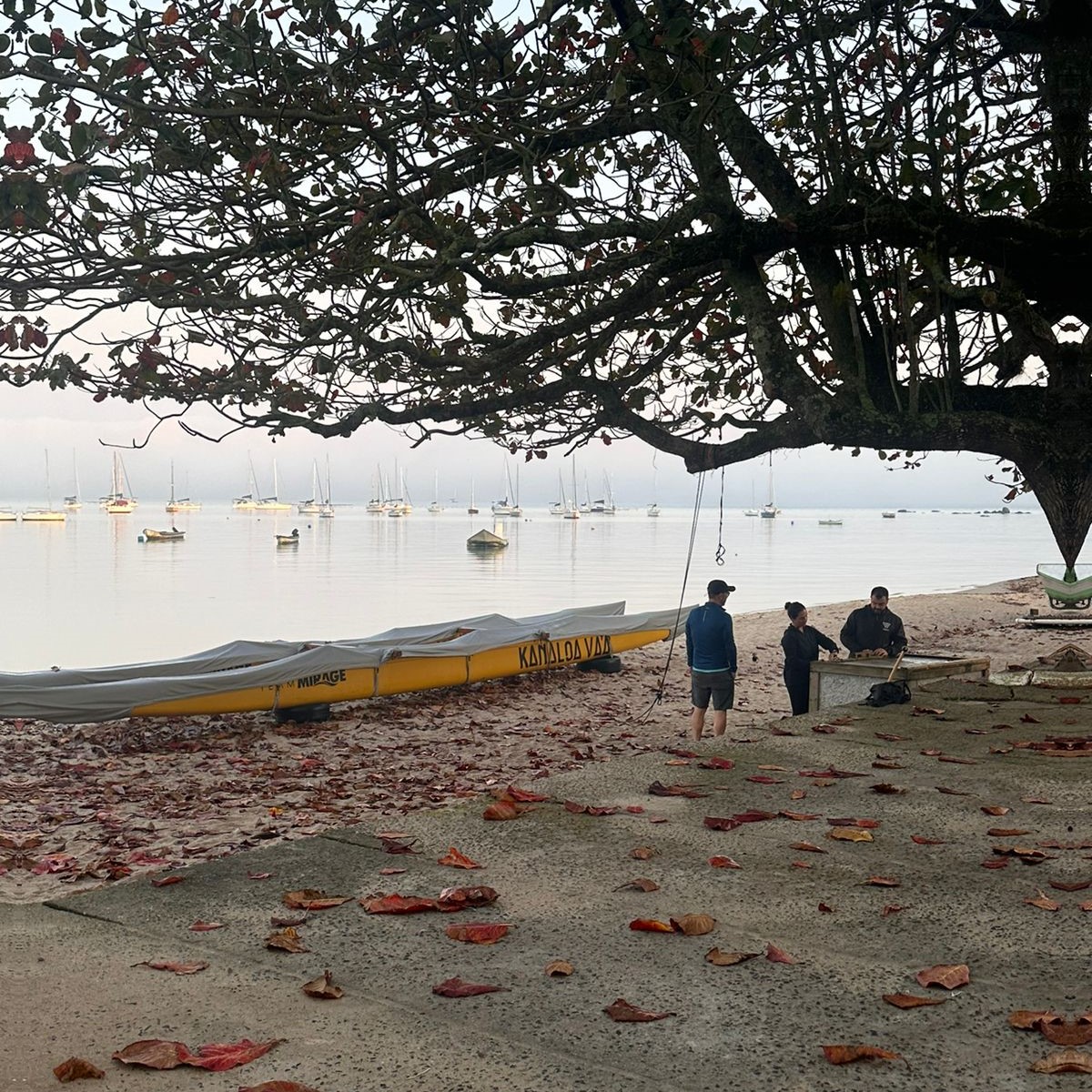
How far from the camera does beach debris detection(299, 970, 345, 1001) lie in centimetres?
387

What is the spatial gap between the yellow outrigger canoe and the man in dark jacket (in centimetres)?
771

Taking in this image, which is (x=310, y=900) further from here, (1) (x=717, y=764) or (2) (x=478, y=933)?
(1) (x=717, y=764)

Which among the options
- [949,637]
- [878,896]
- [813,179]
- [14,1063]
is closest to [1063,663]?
[813,179]

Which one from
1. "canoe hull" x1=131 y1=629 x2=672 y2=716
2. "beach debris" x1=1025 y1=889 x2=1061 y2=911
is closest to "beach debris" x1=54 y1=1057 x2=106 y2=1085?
→ "beach debris" x1=1025 y1=889 x2=1061 y2=911

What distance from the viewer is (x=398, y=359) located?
31.1 feet

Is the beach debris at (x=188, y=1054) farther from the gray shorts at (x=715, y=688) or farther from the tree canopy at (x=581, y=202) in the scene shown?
the gray shorts at (x=715, y=688)

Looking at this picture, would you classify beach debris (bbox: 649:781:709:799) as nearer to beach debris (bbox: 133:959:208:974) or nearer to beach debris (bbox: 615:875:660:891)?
beach debris (bbox: 615:875:660:891)

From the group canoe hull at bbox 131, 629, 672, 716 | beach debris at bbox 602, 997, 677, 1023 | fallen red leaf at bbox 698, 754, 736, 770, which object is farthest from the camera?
canoe hull at bbox 131, 629, 672, 716

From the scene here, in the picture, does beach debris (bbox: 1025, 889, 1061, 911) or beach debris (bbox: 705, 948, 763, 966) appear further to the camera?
beach debris (bbox: 1025, 889, 1061, 911)

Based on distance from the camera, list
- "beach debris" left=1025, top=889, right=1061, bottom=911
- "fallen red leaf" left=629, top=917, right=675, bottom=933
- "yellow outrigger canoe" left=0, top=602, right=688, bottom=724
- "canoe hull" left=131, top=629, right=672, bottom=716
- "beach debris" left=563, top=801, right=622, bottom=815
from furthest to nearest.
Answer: "canoe hull" left=131, top=629, right=672, bottom=716
"yellow outrigger canoe" left=0, top=602, right=688, bottom=724
"beach debris" left=563, top=801, right=622, bottom=815
"beach debris" left=1025, top=889, right=1061, bottom=911
"fallen red leaf" left=629, top=917, right=675, bottom=933

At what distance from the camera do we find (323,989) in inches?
153

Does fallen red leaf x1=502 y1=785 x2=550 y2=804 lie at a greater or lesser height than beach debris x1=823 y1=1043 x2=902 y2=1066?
greater

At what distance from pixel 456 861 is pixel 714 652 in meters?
7.65

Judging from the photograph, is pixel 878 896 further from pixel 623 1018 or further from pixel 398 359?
Answer: pixel 398 359
